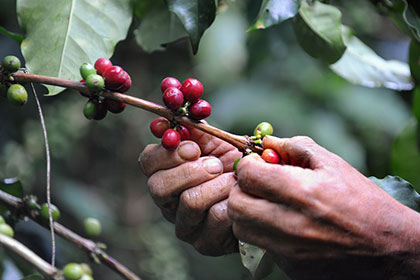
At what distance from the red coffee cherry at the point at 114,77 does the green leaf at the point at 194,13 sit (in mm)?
211

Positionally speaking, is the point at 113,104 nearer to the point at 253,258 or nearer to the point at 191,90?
the point at 191,90

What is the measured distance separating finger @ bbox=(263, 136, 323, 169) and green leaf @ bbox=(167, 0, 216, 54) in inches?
12.3

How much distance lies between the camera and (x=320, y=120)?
11.5ft

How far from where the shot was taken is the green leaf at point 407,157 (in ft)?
5.64

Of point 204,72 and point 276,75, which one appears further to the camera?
point 204,72

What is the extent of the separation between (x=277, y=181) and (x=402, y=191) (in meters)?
0.52

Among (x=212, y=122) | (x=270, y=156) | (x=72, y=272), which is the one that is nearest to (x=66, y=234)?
(x=72, y=272)

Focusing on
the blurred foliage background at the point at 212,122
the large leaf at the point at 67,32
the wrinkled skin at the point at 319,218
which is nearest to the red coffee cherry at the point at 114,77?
the large leaf at the point at 67,32

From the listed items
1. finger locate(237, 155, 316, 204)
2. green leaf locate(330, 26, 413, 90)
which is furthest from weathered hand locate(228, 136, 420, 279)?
green leaf locate(330, 26, 413, 90)

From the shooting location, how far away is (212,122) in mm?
3564

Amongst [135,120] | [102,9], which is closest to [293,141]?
[102,9]

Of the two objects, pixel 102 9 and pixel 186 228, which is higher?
pixel 102 9

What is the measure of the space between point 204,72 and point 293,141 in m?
3.32

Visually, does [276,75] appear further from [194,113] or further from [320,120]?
[194,113]
